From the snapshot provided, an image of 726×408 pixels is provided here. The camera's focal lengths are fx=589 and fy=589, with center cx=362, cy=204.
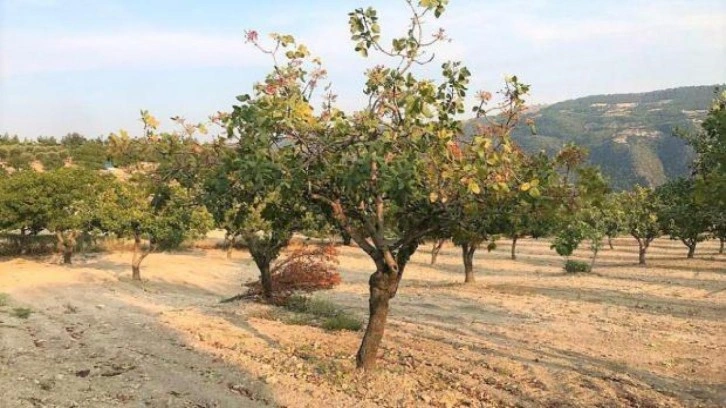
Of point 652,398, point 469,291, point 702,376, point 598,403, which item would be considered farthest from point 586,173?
point 469,291

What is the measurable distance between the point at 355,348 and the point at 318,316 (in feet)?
17.7

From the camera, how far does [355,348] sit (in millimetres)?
14055

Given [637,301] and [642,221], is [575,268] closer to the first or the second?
[642,221]

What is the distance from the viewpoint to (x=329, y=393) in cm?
1045

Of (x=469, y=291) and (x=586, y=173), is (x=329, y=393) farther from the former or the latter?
(x=469, y=291)

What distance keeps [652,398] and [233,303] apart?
14686mm

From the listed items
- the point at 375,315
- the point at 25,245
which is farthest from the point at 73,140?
the point at 375,315

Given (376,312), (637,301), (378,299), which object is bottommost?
(637,301)

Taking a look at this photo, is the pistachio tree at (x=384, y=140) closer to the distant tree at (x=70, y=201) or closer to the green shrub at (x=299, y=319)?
the green shrub at (x=299, y=319)

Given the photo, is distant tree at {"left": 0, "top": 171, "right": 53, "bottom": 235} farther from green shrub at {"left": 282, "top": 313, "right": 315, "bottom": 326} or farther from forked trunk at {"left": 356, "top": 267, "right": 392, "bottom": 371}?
forked trunk at {"left": 356, "top": 267, "right": 392, "bottom": 371}

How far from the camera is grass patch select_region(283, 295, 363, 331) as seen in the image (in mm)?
16781

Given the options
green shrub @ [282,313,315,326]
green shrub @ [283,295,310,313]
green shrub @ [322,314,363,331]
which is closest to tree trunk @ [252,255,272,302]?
green shrub @ [283,295,310,313]

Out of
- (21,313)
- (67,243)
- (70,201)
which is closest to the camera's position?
(21,313)

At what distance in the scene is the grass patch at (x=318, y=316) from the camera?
55.1 feet
